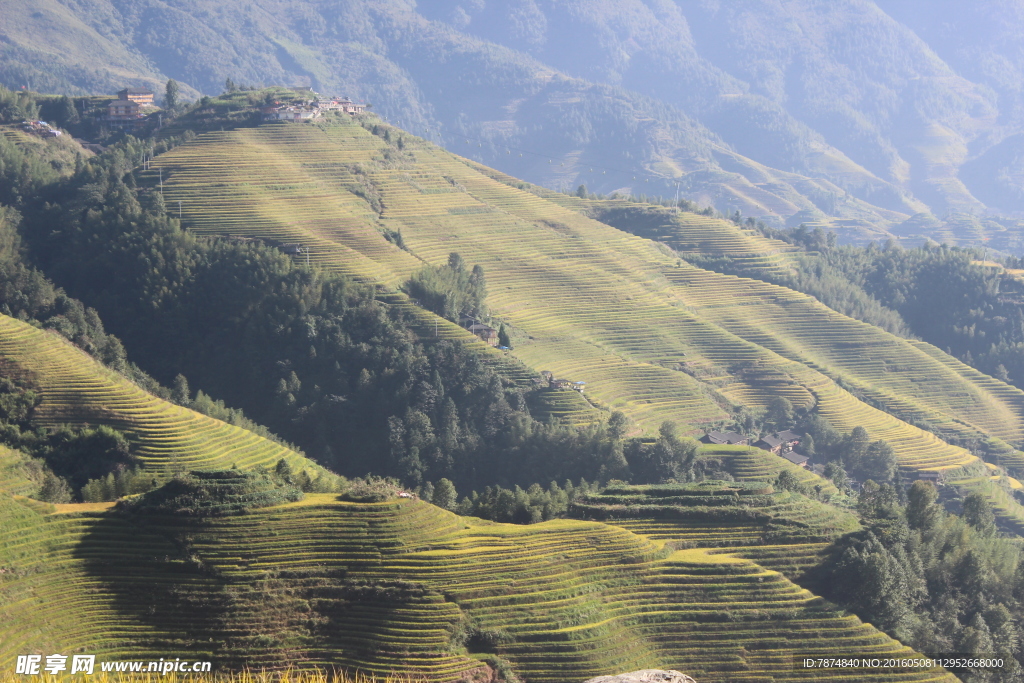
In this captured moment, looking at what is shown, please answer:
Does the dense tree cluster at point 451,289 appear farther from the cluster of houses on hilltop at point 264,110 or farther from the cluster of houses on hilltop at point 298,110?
the cluster of houses on hilltop at point 264,110

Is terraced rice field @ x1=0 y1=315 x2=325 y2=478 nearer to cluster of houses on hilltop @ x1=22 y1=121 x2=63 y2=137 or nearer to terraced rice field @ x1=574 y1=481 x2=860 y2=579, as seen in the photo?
terraced rice field @ x1=574 y1=481 x2=860 y2=579

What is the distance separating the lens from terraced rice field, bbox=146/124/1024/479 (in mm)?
79625

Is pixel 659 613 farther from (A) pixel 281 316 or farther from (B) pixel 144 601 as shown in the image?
(A) pixel 281 316

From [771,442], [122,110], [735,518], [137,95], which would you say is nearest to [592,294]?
[771,442]

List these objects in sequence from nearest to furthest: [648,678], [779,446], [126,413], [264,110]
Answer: [648,678] < [126,413] < [779,446] < [264,110]

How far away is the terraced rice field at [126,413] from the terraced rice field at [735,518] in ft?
53.6

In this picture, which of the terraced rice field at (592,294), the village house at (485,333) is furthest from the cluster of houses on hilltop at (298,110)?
the village house at (485,333)

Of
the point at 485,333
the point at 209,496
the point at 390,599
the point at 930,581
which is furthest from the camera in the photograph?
the point at 485,333

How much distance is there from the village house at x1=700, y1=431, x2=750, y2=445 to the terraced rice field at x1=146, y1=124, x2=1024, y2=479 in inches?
69.7

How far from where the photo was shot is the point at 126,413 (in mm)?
54219

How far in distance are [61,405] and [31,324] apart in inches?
413

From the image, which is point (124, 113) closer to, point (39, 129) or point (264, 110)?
point (39, 129)

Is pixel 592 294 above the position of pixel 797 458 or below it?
above

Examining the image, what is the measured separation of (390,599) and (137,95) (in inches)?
3481
